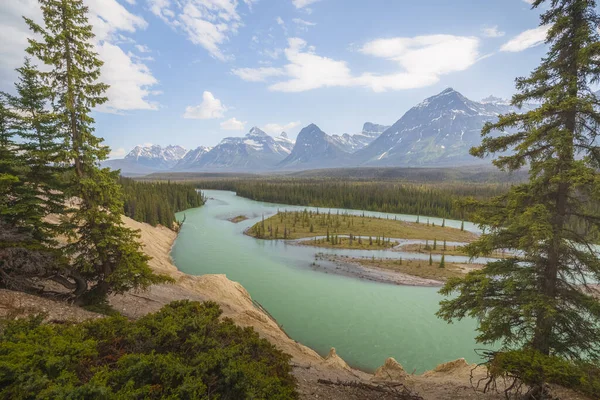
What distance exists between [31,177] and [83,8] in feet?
28.6

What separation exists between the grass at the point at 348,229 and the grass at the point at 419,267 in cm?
1821

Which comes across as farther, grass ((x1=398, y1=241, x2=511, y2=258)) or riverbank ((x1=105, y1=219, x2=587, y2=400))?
grass ((x1=398, y1=241, x2=511, y2=258))

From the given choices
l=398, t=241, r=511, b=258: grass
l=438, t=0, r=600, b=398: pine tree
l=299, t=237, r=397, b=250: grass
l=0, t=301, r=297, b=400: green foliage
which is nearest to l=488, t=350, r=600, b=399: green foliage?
l=438, t=0, r=600, b=398: pine tree

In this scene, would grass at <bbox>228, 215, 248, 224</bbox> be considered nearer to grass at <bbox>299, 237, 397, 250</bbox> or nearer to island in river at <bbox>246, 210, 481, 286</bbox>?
island in river at <bbox>246, 210, 481, 286</bbox>

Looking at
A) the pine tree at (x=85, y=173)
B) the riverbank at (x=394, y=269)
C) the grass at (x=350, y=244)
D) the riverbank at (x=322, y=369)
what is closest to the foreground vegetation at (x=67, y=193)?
the pine tree at (x=85, y=173)

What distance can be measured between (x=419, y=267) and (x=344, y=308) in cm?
2072

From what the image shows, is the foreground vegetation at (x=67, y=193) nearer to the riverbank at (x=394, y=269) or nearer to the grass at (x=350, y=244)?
the riverbank at (x=394, y=269)

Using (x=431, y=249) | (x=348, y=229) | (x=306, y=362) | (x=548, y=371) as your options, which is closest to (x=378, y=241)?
(x=431, y=249)

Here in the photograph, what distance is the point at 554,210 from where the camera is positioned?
10.3 metres

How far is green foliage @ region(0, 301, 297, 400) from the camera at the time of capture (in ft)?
18.2

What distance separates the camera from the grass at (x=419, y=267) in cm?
4309

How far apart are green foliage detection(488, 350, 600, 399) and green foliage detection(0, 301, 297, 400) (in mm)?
6424

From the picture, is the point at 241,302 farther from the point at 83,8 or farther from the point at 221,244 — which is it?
the point at 221,244

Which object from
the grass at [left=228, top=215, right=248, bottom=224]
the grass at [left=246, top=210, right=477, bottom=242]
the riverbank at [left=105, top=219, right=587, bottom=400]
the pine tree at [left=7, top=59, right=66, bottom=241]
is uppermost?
the pine tree at [left=7, top=59, right=66, bottom=241]
